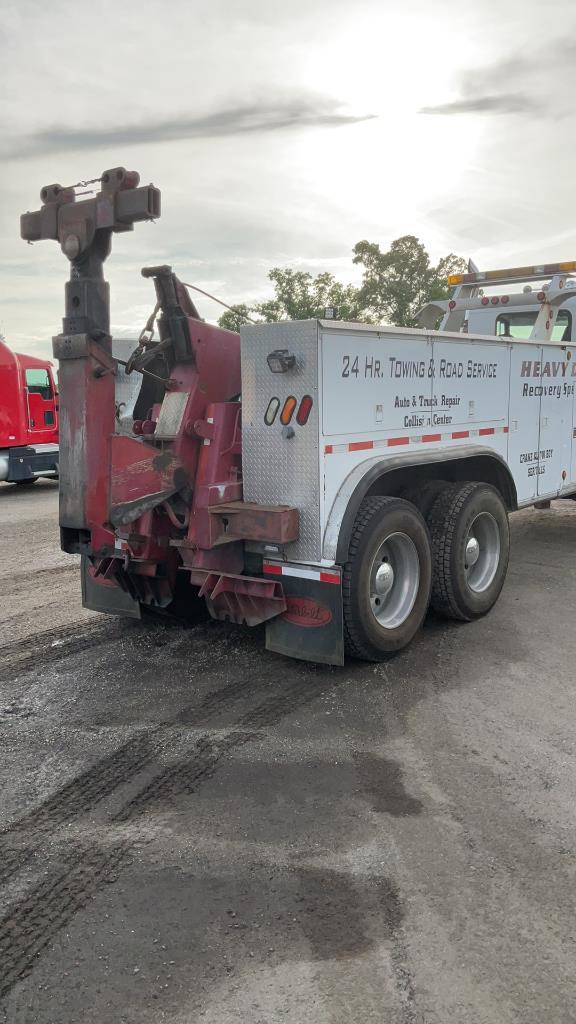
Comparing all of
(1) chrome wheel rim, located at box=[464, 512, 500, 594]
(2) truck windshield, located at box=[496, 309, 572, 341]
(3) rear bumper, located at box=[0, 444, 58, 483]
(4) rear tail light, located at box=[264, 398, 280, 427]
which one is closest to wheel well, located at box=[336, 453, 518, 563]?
(1) chrome wheel rim, located at box=[464, 512, 500, 594]

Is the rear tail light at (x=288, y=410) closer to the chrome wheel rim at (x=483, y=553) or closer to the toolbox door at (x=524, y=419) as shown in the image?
the chrome wheel rim at (x=483, y=553)

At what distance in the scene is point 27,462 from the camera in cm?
1422

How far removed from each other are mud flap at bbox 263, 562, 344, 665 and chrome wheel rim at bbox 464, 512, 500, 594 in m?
1.71

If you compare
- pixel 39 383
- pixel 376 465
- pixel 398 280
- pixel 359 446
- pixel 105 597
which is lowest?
pixel 105 597

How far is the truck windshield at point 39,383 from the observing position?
47.8 feet

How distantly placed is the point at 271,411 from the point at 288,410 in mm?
114

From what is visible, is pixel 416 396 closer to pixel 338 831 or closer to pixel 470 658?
pixel 470 658

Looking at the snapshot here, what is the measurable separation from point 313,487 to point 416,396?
113 cm

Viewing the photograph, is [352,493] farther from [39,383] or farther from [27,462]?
[39,383]

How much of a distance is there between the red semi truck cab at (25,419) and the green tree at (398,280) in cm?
2393

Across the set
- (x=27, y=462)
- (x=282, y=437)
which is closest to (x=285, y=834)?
(x=282, y=437)

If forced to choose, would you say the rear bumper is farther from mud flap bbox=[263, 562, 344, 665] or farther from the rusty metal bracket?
mud flap bbox=[263, 562, 344, 665]

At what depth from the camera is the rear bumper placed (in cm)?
1407

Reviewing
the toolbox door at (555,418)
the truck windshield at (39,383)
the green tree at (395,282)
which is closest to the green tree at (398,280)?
the green tree at (395,282)
